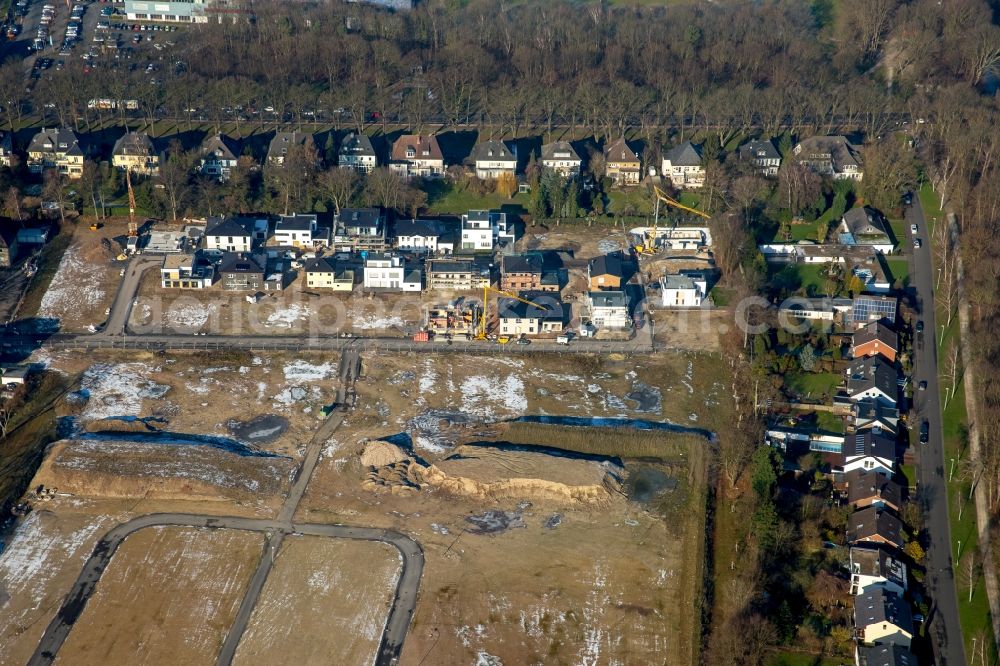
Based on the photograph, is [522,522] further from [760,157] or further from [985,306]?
[760,157]

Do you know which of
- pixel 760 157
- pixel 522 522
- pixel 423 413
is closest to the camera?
pixel 522 522

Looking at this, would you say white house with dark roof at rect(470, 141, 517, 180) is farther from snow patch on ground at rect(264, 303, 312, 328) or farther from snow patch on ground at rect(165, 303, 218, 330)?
snow patch on ground at rect(165, 303, 218, 330)

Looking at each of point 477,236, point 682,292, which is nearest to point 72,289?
point 477,236

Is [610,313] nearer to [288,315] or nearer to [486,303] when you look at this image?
[486,303]

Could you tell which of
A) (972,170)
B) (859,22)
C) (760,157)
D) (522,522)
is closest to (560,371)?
(522,522)

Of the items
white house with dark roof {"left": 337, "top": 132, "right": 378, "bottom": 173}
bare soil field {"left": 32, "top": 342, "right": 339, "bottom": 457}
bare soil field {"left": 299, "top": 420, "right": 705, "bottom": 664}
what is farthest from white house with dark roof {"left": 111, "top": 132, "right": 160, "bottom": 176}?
bare soil field {"left": 299, "top": 420, "right": 705, "bottom": 664}

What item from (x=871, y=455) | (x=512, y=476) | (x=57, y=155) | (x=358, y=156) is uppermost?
(x=57, y=155)

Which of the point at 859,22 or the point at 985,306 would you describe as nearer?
the point at 985,306

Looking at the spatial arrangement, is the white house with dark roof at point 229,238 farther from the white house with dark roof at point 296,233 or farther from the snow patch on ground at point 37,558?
the snow patch on ground at point 37,558
